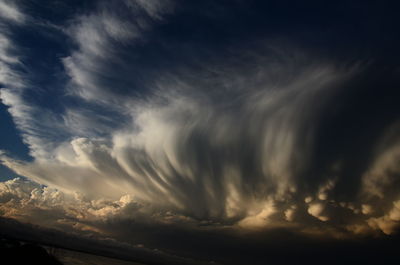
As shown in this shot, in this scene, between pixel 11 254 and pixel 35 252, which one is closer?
pixel 11 254

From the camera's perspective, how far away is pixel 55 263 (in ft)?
210

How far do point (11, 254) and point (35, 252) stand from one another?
631cm

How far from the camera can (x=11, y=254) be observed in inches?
2308

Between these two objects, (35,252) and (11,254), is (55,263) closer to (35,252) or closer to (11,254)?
(35,252)

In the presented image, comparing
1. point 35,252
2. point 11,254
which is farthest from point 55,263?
point 11,254

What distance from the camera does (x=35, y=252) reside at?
211ft

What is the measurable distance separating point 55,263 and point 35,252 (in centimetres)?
598

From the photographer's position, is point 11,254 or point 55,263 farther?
point 55,263
